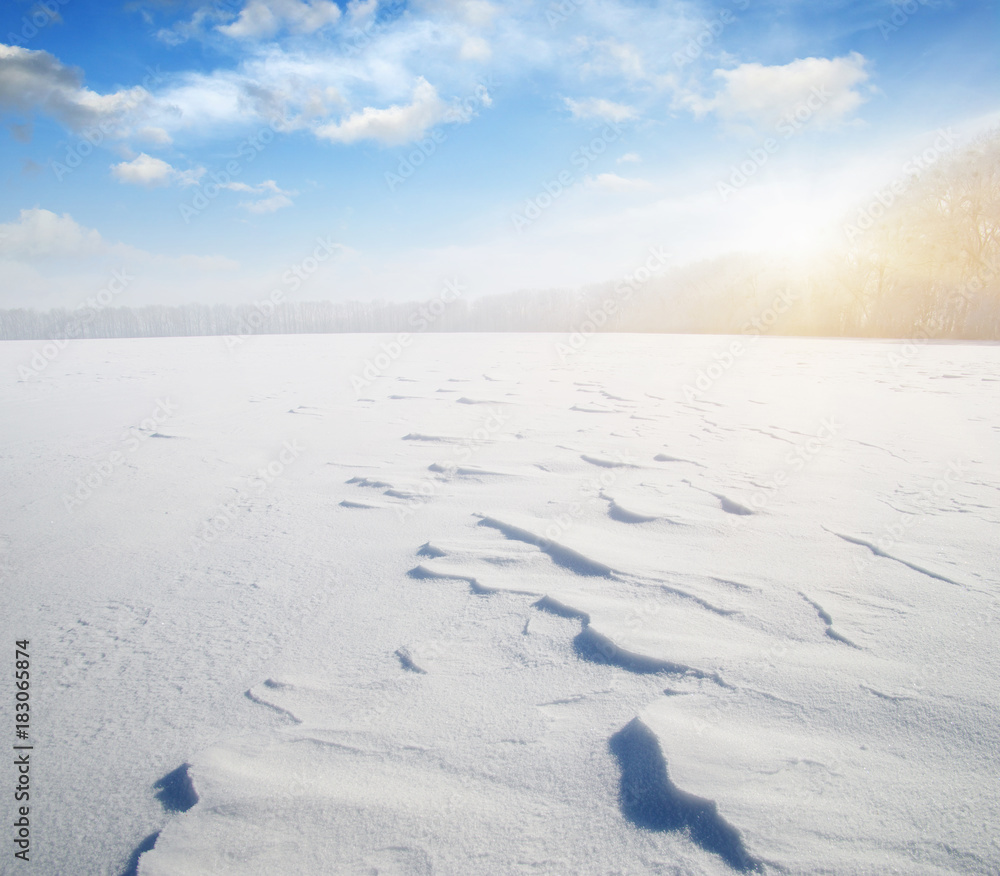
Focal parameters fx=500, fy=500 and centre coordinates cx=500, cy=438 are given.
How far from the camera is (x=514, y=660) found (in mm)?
1234

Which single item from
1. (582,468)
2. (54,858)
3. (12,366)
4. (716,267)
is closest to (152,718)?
(54,858)

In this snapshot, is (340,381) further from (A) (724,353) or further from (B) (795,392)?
(A) (724,353)

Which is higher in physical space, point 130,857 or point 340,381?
point 340,381

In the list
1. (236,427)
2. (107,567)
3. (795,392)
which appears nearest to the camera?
(107,567)

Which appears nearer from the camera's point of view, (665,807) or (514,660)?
(665,807)

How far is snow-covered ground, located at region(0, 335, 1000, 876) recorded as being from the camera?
2.73 ft

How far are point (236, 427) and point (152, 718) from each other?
320 centimetres

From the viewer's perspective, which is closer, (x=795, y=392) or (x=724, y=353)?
(x=795, y=392)

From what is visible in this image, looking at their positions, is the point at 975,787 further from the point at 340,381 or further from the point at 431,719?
the point at 340,381

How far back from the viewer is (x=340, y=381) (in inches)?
255

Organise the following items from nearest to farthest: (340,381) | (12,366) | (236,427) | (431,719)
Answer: (431,719), (236,427), (340,381), (12,366)

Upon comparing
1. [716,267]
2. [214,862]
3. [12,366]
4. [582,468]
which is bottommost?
[214,862]

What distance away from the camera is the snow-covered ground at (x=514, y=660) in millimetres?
832

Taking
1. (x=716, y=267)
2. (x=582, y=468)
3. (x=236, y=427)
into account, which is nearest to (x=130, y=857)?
(x=582, y=468)
